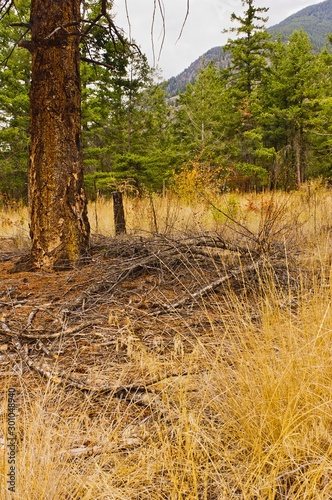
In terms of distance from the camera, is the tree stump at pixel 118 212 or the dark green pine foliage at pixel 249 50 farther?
the dark green pine foliage at pixel 249 50

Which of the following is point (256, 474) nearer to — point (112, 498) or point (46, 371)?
point (112, 498)

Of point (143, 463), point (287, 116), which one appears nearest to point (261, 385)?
point (143, 463)

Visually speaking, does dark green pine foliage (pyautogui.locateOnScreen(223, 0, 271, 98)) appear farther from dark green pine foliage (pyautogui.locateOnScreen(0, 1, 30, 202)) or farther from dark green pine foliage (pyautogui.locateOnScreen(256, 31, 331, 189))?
dark green pine foliage (pyautogui.locateOnScreen(0, 1, 30, 202))

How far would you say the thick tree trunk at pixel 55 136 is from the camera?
315 cm

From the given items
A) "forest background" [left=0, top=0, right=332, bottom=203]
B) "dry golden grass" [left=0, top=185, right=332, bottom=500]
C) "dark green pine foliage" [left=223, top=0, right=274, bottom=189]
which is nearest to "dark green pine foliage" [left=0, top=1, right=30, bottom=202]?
"forest background" [left=0, top=0, right=332, bottom=203]

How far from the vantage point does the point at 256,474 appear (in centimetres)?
102

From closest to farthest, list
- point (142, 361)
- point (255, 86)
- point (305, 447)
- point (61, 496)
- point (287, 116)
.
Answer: point (61, 496), point (305, 447), point (142, 361), point (287, 116), point (255, 86)

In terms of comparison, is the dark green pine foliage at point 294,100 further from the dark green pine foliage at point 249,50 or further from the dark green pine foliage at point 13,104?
the dark green pine foliage at point 13,104

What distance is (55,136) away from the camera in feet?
10.4

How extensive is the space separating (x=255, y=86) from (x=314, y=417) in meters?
25.3

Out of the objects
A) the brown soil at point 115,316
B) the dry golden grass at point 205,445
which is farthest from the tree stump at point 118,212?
the dry golden grass at point 205,445

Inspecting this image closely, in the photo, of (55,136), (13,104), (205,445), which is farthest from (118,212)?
(13,104)

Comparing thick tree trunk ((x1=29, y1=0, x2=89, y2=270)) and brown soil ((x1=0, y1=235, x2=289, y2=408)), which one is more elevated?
thick tree trunk ((x1=29, y1=0, x2=89, y2=270))

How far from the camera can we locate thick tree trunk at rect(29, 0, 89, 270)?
3.15 m
